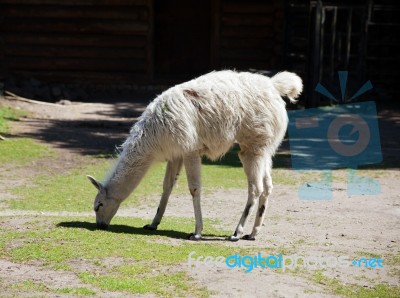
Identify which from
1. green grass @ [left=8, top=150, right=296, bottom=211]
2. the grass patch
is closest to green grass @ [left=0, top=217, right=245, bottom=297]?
the grass patch

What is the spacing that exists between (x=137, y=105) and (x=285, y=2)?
205 inches

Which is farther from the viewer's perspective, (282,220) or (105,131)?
(105,131)

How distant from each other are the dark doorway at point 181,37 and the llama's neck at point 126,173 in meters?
14.3

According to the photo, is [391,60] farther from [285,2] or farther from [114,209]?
[114,209]

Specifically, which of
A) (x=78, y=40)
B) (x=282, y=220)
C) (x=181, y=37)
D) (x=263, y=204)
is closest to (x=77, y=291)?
(x=263, y=204)

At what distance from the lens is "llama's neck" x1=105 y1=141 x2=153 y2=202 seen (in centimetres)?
838

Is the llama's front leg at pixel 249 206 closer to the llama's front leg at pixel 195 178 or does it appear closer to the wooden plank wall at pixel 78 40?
the llama's front leg at pixel 195 178

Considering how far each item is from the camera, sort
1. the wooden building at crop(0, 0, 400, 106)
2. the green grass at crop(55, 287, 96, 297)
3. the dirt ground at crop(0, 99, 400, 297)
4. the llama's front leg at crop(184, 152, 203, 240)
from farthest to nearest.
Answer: the wooden building at crop(0, 0, 400, 106) → the llama's front leg at crop(184, 152, 203, 240) → the dirt ground at crop(0, 99, 400, 297) → the green grass at crop(55, 287, 96, 297)

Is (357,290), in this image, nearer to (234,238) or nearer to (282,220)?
(234,238)

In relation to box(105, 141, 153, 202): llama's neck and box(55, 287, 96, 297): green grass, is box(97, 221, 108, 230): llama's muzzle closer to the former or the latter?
box(105, 141, 153, 202): llama's neck

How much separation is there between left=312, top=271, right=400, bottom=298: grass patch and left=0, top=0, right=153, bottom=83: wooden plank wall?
50.3 feet

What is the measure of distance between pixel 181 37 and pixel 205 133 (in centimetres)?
1502

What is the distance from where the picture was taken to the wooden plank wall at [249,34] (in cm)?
2141

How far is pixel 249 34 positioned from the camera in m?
21.6
